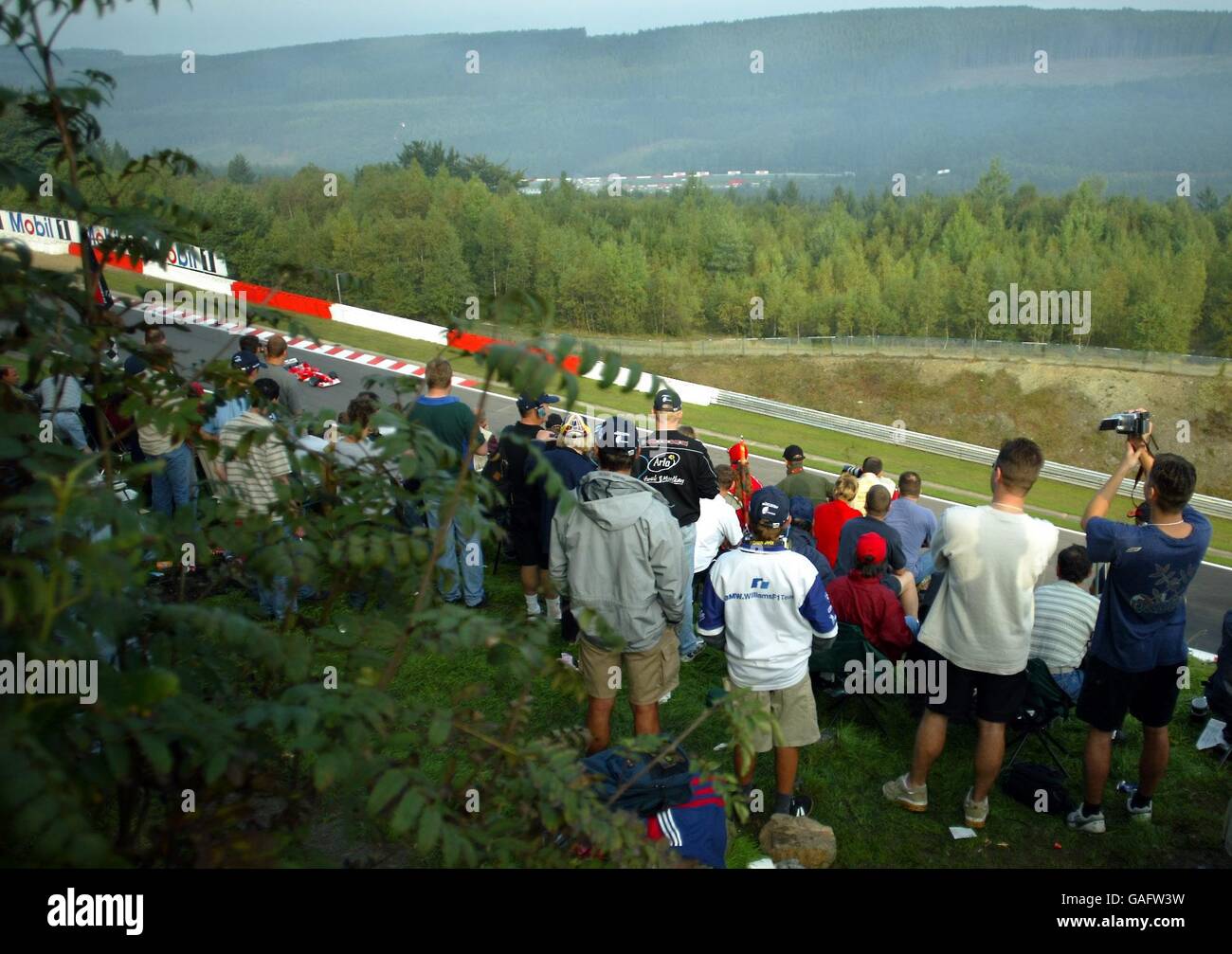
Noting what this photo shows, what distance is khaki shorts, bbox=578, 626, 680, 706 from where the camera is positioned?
5203 millimetres

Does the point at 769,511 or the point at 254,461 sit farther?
the point at 254,461

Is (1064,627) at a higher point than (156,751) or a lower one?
lower

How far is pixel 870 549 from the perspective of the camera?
611 centimetres

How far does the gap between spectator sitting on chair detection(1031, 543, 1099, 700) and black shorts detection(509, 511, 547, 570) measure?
11.7 ft

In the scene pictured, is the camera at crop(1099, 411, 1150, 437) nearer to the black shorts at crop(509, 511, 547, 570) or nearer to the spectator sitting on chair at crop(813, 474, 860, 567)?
the spectator sitting on chair at crop(813, 474, 860, 567)

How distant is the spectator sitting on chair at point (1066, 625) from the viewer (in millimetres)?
5699

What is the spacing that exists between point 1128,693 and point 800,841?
1.92 m

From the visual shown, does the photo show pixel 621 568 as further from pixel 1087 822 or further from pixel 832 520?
pixel 832 520

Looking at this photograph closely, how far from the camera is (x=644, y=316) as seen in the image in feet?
253

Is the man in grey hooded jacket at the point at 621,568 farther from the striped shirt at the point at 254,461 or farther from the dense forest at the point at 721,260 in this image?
the dense forest at the point at 721,260

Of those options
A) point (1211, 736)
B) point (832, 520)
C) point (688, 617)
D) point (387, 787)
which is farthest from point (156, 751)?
point (832, 520)
